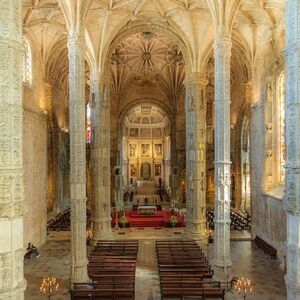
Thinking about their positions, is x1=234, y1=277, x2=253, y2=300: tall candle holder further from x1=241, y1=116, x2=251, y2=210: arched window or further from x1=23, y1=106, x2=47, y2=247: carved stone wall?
x1=241, y1=116, x2=251, y2=210: arched window

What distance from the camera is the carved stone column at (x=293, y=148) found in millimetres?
9141

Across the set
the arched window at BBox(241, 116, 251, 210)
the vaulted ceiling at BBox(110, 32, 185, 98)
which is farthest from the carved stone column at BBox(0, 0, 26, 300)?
the arched window at BBox(241, 116, 251, 210)

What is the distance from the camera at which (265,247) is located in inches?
931

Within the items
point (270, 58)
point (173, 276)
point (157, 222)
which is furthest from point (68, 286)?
point (270, 58)

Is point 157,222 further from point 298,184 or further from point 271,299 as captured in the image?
point 298,184

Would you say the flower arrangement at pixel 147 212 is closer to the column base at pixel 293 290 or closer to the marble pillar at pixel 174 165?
the marble pillar at pixel 174 165

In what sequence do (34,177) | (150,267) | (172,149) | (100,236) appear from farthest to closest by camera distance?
(172,149) < (100,236) < (34,177) < (150,267)

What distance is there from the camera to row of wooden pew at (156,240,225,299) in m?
15.9

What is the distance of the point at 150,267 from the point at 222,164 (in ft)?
26.3

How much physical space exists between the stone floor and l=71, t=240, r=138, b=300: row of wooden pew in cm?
80

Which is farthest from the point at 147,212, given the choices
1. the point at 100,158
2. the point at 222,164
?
the point at 222,164

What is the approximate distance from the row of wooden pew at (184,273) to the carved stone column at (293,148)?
6983 millimetres

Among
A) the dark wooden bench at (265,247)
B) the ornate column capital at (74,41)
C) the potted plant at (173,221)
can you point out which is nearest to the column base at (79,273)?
the ornate column capital at (74,41)

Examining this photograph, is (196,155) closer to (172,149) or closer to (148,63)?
(172,149)
